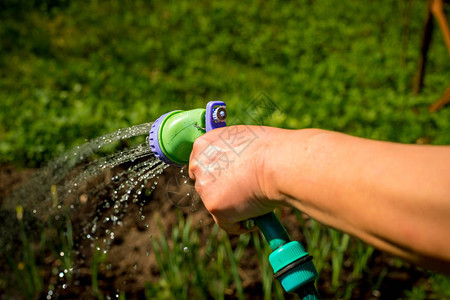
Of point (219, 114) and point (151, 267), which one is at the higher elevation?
point (219, 114)

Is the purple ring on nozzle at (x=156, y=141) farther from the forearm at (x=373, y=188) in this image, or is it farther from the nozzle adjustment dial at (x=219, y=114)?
the forearm at (x=373, y=188)

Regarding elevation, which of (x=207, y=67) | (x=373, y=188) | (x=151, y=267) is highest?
(x=207, y=67)

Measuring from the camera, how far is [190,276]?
6.57ft

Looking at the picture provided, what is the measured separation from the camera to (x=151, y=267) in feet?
7.18

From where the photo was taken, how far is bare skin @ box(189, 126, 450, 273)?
70 cm

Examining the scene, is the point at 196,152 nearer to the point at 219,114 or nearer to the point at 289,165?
the point at 219,114

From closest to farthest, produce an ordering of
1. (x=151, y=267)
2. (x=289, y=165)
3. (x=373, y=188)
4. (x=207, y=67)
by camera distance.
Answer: (x=373, y=188) < (x=289, y=165) < (x=151, y=267) < (x=207, y=67)

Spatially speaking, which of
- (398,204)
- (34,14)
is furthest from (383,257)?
(34,14)

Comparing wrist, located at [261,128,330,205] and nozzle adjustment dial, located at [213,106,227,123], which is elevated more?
nozzle adjustment dial, located at [213,106,227,123]

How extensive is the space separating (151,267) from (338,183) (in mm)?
1588

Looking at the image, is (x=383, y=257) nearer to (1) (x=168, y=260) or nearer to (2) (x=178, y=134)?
(1) (x=168, y=260)

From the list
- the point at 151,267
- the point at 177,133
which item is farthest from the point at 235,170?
the point at 151,267

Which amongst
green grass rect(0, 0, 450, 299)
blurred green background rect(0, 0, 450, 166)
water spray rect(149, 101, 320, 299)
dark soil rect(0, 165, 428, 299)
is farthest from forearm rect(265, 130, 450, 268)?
blurred green background rect(0, 0, 450, 166)

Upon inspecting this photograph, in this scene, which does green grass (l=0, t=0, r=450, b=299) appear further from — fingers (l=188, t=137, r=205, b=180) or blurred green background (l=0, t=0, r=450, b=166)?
fingers (l=188, t=137, r=205, b=180)
